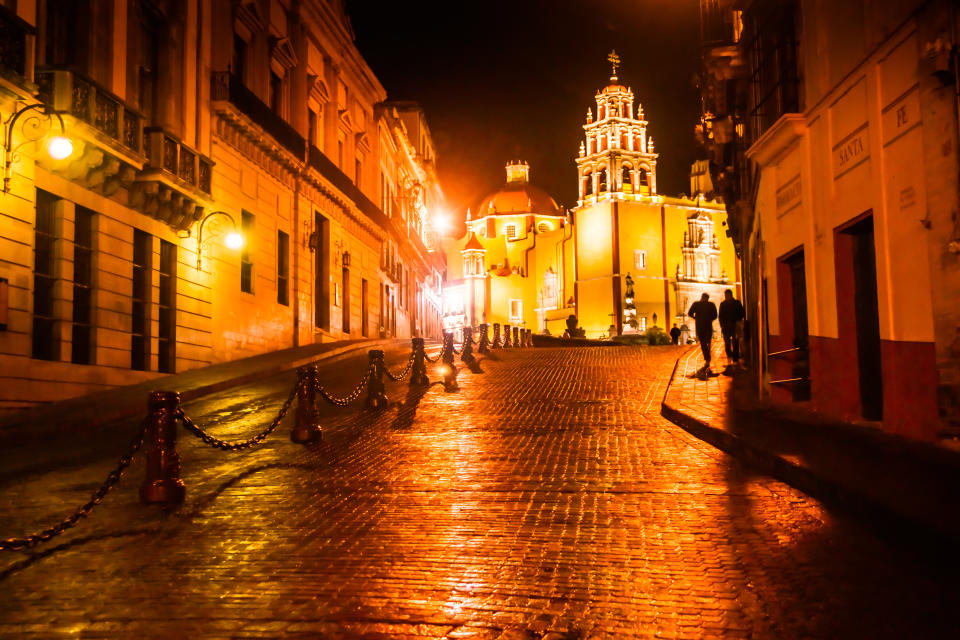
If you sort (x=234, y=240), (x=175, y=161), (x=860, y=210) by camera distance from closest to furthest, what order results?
1. (x=860, y=210)
2. (x=175, y=161)
3. (x=234, y=240)

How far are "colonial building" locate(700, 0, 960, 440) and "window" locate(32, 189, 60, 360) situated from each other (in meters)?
11.9

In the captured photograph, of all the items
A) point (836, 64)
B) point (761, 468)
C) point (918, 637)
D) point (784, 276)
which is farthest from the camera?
point (784, 276)

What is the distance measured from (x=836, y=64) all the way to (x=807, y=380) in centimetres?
460

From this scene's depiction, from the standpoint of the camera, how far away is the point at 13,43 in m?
12.8

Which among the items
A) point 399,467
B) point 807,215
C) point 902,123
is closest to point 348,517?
point 399,467

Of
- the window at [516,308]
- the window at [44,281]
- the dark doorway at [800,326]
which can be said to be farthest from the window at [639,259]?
the window at [44,281]

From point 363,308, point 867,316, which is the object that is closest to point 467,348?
point 363,308

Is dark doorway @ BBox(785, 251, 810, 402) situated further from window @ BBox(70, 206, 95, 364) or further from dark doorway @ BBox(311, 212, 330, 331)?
dark doorway @ BBox(311, 212, 330, 331)

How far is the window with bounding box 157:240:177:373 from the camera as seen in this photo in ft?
58.8

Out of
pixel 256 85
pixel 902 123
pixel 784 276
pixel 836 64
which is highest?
pixel 256 85

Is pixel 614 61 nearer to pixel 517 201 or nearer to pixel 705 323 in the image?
pixel 517 201

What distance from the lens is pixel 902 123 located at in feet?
28.6

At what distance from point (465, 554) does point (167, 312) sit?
1425 cm

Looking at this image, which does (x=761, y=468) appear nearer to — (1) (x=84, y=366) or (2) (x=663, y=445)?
(2) (x=663, y=445)
